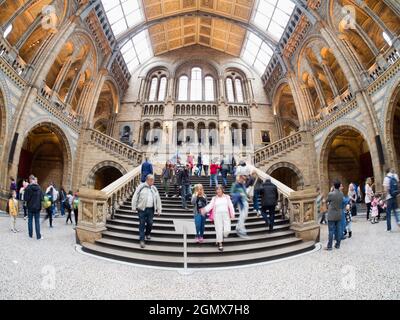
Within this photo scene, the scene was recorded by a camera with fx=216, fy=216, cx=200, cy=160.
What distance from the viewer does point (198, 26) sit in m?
22.7

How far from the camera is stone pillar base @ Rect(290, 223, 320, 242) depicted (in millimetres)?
5551

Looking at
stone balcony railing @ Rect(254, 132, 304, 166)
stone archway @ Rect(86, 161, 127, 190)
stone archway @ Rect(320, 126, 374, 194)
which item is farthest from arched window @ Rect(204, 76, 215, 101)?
stone archway @ Rect(320, 126, 374, 194)

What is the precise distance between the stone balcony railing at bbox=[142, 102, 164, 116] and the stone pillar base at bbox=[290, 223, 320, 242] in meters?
17.7

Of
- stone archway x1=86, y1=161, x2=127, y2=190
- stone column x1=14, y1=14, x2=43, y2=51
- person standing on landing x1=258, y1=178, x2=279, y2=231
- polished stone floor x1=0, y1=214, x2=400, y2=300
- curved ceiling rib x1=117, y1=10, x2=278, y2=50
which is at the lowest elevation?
polished stone floor x1=0, y1=214, x2=400, y2=300

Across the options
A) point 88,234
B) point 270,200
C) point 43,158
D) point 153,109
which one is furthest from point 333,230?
point 43,158

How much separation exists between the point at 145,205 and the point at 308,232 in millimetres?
4177

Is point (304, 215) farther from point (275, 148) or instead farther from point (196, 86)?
point (196, 86)

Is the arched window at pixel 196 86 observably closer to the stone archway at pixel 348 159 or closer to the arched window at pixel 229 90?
the arched window at pixel 229 90

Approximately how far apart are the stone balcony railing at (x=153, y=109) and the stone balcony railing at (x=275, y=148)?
34.2 ft

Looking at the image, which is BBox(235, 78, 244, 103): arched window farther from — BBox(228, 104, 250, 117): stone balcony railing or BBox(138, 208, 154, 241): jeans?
BBox(138, 208, 154, 241): jeans
